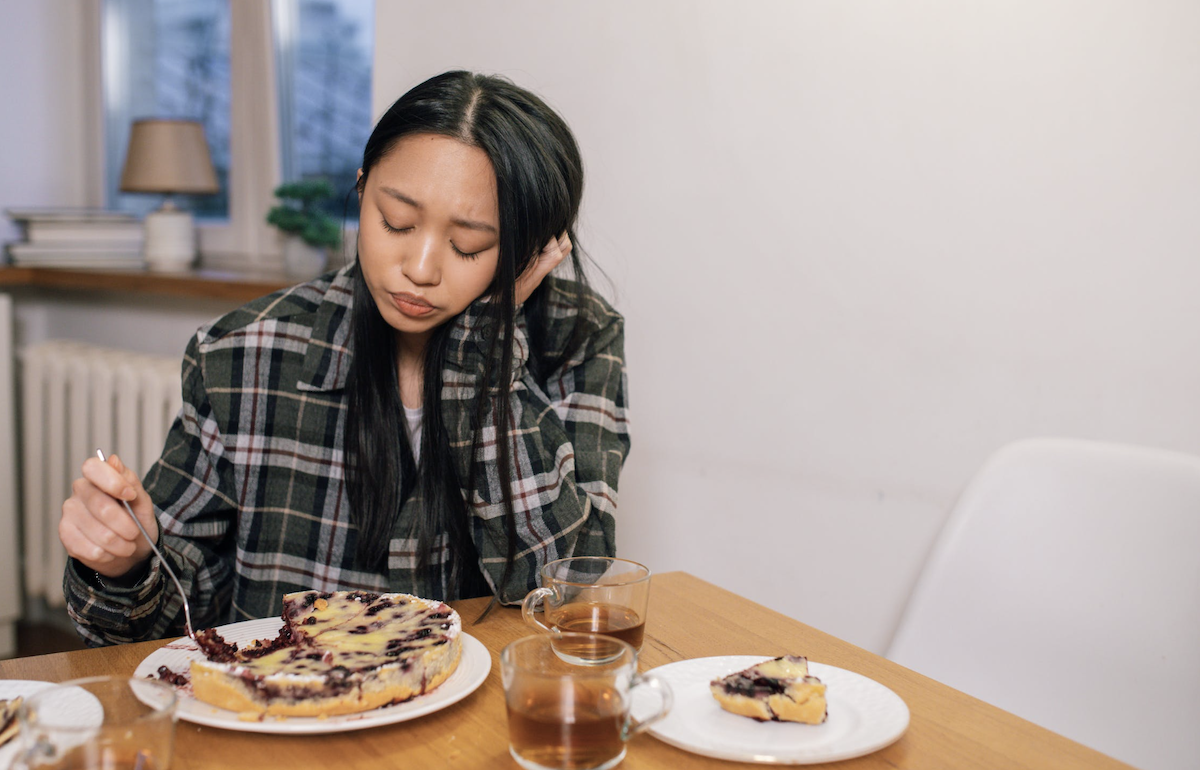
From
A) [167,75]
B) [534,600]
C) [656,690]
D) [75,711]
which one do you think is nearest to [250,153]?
[167,75]

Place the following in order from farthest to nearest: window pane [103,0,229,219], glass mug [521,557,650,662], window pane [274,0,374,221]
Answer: window pane [103,0,229,219], window pane [274,0,374,221], glass mug [521,557,650,662]

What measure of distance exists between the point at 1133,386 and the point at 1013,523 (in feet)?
0.74

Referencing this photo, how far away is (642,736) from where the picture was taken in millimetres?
709

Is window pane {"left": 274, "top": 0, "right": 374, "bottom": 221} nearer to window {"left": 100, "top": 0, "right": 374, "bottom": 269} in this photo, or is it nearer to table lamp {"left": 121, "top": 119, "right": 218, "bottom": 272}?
window {"left": 100, "top": 0, "right": 374, "bottom": 269}

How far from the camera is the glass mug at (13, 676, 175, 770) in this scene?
540 millimetres

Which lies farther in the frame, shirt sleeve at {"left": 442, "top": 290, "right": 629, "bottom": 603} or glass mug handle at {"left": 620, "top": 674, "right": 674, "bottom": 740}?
shirt sleeve at {"left": 442, "top": 290, "right": 629, "bottom": 603}

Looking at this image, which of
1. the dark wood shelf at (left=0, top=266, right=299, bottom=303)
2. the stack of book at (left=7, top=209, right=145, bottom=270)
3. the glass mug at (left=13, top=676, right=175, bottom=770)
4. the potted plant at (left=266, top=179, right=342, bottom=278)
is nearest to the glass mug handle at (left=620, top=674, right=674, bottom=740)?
the glass mug at (left=13, top=676, right=175, bottom=770)

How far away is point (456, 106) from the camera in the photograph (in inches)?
42.8

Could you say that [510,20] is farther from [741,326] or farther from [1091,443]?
[1091,443]

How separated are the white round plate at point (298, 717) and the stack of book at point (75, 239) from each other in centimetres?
213

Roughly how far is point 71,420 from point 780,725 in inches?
91.4

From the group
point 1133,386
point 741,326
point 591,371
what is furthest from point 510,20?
point 1133,386

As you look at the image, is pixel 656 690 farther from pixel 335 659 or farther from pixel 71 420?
pixel 71 420

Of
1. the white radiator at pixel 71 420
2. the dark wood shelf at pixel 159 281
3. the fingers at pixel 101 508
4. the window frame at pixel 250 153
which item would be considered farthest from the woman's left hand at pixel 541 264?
the window frame at pixel 250 153
